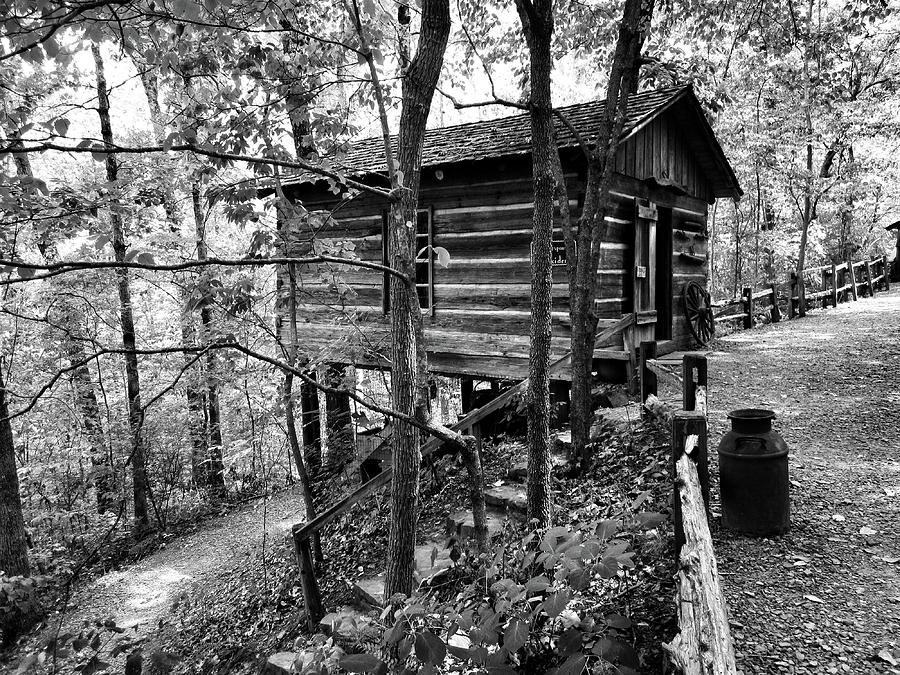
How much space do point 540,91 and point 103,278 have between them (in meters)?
10.1

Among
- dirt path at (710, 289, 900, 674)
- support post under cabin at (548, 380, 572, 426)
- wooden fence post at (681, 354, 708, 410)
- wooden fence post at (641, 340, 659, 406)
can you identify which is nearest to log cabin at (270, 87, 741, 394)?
support post under cabin at (548, 380, 572, 426)

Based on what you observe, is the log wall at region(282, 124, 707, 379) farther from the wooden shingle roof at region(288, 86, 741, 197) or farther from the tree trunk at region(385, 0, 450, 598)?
the tree trunk at region(385, 0, 450, 598)

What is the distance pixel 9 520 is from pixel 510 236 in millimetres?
8590

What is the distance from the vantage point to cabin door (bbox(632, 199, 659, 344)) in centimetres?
991


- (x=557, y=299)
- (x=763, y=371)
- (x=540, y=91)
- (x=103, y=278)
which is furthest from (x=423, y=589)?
(x=103, y=278)

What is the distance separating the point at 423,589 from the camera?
16.4 feet

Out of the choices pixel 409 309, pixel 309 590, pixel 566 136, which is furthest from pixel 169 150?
pixel 566 136

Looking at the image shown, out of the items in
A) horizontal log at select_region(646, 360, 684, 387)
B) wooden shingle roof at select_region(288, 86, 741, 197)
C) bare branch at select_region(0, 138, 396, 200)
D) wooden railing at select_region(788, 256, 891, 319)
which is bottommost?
horizontal log at select_region(646, 360, 684, 387)

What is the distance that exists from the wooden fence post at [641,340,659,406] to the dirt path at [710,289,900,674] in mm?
862

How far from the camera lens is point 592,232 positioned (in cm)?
629

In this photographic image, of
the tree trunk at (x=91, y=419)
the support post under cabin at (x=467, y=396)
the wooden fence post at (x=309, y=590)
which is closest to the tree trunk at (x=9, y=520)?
the tree trunk at (x=91, y=419)

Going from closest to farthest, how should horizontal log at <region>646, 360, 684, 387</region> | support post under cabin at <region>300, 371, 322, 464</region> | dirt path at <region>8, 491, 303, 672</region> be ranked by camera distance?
horizontal log at <region>646, 360, 684, 387</region> < dirt path at <region>8, 491, 303, 672</region> < support post under cabin at <region>300, 371, 322, 464</region>

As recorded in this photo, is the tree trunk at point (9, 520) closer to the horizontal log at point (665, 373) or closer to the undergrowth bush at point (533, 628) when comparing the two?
the undergrowth bush at point (533, 628)

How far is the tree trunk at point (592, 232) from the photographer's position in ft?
20.2
